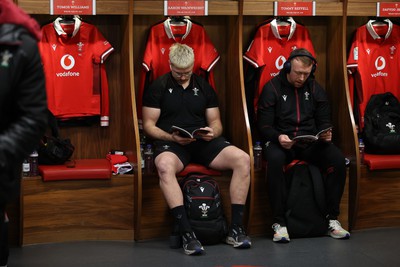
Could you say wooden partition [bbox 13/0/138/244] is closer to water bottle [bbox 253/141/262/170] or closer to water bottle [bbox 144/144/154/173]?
water bottle [bbox 144/144/154/173]

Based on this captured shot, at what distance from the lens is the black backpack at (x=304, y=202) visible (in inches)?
178

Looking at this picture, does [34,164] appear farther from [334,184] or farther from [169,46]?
[334,184]

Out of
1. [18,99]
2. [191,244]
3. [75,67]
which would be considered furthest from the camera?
[75,67]

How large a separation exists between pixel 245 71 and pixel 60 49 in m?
1.30

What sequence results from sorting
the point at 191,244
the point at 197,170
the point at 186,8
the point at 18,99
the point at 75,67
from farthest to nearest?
1. the point at 75,67
2. the point at 186,8
3. the point at 197,170
4. the point at 191,244
5. the point at 18,99

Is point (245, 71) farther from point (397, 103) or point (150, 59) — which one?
point (397, 103)

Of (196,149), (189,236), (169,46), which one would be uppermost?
(169,46)

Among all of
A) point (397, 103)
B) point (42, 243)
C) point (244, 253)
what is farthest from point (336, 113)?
point (42, 243)

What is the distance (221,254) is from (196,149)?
2.43ft

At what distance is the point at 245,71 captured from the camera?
196 inches

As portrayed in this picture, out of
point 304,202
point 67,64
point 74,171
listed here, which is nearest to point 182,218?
point 74,171

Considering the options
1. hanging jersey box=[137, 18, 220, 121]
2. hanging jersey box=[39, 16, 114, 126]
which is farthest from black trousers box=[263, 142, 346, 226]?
hanging jersey box=[39, 16, 114, 126]

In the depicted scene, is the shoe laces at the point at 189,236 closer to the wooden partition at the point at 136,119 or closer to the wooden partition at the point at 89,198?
the wooden partition at the point at 136,119

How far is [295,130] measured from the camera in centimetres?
468
